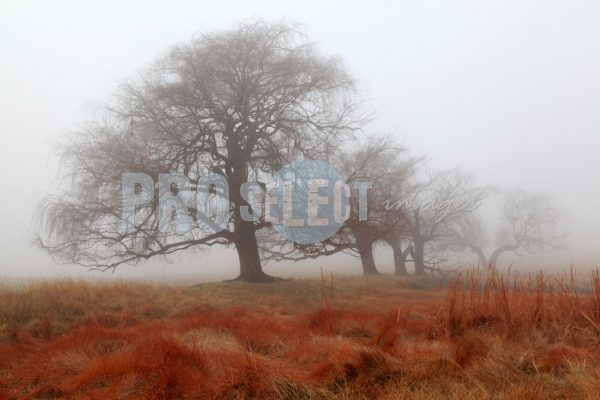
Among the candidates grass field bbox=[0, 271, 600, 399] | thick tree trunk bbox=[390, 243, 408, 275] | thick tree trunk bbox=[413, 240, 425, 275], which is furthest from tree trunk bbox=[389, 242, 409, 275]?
grass field bbox=[0, 271, 600, 399]

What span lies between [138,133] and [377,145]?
8.20 metres

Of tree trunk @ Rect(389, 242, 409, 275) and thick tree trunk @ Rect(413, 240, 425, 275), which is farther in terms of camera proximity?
tree trunk @ Rect(389, 242, 409, 275)

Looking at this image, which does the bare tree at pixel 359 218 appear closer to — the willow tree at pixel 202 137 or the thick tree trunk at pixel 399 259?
the willow tree at pixel 202 137

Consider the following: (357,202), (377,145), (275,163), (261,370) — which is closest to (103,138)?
(275,163)

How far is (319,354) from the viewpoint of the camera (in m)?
4.96

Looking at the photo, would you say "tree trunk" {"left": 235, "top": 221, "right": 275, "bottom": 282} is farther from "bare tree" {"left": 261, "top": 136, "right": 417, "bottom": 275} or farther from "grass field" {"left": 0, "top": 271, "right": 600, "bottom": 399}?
"grass field" {"left": 0, "top": 271, "right": 600, "bottom": 399}

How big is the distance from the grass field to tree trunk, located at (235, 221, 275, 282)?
661 centimetres

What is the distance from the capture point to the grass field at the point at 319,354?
3.76 m

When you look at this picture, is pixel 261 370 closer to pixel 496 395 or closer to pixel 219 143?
pixel 496 395

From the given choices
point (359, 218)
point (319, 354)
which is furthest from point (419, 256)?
point (319, 354)

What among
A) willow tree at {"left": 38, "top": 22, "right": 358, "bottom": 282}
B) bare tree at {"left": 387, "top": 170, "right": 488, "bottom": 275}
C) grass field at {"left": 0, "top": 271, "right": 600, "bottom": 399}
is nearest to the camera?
grass field at {"left": 0, "top": 271, "right": 600, "bottom": 399}

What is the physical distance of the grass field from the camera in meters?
3.76

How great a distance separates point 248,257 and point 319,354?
35.0 ft

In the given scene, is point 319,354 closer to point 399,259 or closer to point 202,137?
point 202,137
